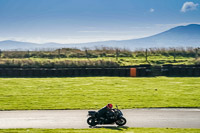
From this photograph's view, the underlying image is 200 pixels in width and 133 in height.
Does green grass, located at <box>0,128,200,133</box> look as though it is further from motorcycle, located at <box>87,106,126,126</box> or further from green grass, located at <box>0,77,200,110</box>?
green grass, located at <box>0,77,200,110</box>

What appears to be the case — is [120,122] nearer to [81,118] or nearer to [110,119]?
[110,119]

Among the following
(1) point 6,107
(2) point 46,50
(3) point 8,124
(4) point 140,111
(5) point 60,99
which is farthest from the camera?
(2) point 46,50

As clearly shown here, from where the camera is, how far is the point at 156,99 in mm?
20594

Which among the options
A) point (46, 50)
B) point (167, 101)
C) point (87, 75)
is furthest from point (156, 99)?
point (46, 50)

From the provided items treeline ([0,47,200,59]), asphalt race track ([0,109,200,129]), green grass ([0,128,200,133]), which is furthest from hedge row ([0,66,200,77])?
green grass ([0,128,200,133])

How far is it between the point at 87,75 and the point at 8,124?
2187 cm

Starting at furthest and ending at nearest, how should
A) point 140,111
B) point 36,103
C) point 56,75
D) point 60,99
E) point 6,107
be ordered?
point 56,75 → point 60,99 → point 36,103 → point 6,107 → point 140,111

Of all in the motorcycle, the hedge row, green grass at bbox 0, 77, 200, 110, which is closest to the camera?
the motorcycle

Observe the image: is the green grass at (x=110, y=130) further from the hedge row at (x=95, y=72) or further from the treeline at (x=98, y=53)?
the treeline at (x=98, y=53)

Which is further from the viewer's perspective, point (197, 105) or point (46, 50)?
point (46, 50)

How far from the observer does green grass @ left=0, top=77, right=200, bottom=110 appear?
738 inches

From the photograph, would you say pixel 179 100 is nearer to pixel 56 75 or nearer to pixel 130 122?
pixel 130 122

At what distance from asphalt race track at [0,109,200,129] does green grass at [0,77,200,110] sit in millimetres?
1274

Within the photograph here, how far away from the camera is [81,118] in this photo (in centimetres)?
1545
